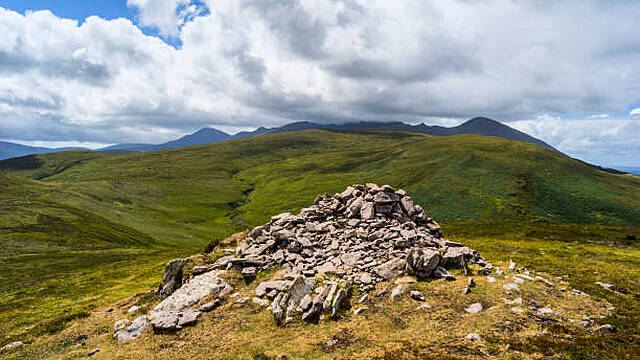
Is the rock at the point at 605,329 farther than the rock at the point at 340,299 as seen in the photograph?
No

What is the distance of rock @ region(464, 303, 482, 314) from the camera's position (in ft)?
83.4

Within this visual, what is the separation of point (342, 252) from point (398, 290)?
8.75m

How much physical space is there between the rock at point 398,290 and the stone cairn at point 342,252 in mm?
2250

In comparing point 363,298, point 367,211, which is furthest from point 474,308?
point 367,211

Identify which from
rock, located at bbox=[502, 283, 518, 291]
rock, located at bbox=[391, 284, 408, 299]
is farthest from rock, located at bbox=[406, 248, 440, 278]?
rock, located at bbox=[502, 283, 518, 291]

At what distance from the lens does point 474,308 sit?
25734 mm

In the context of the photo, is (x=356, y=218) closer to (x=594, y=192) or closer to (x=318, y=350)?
(x=318, y=350)

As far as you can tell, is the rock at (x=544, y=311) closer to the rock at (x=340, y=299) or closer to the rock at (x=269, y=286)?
the rock at (x=340, y=299)

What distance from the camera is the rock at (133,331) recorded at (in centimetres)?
3033

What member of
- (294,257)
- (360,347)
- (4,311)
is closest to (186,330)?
(294,257)

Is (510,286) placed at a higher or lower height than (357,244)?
lower

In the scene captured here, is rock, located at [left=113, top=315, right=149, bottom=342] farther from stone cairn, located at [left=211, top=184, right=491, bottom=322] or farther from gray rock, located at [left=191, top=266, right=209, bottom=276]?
stone cairn, located at [left=211, top=184, right=491, bottom=322]

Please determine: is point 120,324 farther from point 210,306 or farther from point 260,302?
point 260,302

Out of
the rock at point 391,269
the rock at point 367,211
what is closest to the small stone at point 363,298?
the rock at point 391,269
